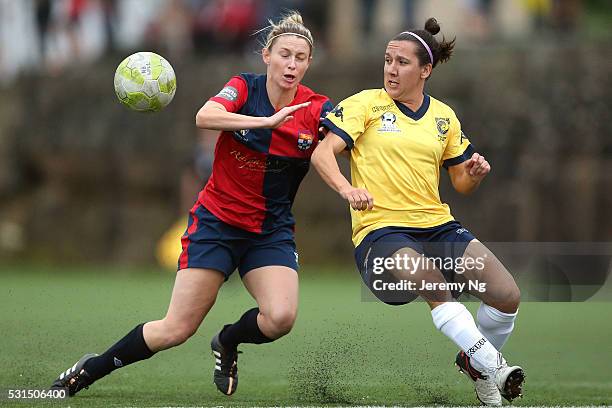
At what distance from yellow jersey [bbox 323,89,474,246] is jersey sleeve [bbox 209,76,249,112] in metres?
0.51

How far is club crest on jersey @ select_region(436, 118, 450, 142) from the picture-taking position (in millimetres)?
7109

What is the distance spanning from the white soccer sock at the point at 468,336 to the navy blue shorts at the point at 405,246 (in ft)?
0.67

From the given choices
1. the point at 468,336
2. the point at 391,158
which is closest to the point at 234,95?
the point at 391,158

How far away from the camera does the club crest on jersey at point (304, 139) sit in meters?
7.12

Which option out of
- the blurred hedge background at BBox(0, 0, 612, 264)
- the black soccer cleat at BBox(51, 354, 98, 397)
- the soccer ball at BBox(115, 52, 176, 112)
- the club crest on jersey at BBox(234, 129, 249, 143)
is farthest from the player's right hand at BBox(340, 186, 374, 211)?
the blurred hedge background at BBox(0, 0, 612, 264)

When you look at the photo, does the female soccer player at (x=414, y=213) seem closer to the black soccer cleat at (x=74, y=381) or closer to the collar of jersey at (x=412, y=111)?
the collar of jersey at (x=412, y=111)

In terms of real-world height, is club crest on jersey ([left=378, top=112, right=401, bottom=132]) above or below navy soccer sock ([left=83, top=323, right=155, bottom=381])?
above

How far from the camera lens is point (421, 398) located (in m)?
7.17

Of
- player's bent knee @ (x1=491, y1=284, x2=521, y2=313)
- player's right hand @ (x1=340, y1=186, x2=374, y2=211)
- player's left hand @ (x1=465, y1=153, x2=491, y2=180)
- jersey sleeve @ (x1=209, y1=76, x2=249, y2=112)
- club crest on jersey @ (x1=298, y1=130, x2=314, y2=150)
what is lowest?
player's bent knee @ (x1=491, y1=284, x2=521, y2=313)

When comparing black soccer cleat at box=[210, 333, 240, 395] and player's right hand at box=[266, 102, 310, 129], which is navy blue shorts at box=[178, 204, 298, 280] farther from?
player's right hand at box=[266, 102, 310, 129]

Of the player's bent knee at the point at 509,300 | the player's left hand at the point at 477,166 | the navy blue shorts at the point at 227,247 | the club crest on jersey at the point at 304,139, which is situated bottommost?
the player's bent knee at the point at 509,300

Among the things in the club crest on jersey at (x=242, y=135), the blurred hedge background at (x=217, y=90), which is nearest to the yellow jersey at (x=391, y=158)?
the club crest on jersey at (x=242, y=135)

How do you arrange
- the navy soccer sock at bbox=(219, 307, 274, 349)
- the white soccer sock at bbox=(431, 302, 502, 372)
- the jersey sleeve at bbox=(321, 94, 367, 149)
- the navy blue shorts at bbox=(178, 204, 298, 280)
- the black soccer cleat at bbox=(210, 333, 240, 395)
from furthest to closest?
the black soccer cleat at bbox=(210, 333, 240, 395) < the navy soccer sock at bbox=(219, 307, 274, 349) < the navy blue shorts at bbox=(178, 204, 298, 280) < the jersey sleeve at bbox=(321, 94, 367, 149) < the white soccer sock at bbox=(431, 302, 502, 372)

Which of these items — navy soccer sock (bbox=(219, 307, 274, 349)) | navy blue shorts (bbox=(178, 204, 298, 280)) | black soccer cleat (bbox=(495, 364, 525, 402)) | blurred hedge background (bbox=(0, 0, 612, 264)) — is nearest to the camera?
black soccer cleat (bbox=(495, 364, 525, 402))
